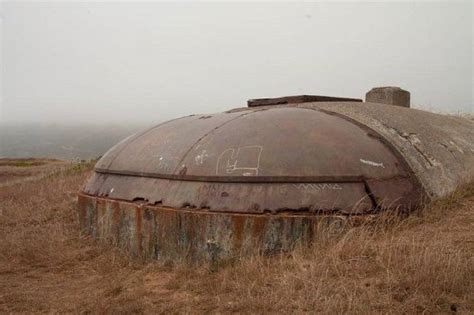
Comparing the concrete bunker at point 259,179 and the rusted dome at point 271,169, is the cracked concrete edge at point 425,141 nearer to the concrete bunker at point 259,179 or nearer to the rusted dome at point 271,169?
the concrete bunker at point 259,179

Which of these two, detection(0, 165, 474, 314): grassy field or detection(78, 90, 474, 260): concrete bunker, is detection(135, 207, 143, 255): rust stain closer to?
detection(78, 90, 474, 260): concrete bunker

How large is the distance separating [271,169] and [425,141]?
235 centimetres

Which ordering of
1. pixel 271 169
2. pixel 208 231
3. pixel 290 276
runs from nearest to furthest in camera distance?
pixel 290 276 → pixel 208 231 → pixel 271 169

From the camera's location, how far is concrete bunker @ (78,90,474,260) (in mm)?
4305

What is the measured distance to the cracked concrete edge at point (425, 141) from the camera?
520 centimetres

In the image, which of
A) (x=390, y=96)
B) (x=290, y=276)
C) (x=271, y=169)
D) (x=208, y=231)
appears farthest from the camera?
(x=390, y=96)

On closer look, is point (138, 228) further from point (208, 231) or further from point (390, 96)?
point (390, 96)

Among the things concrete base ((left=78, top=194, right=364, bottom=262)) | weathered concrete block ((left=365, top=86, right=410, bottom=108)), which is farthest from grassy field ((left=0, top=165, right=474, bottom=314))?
weathered concrete block ((left=365, top=86, right=410, bottom=108))

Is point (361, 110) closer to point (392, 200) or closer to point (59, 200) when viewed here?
point (392, 200)

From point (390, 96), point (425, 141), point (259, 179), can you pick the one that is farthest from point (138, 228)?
point (390, 96)

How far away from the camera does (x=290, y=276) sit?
11.8 feet

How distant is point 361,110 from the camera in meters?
6.14

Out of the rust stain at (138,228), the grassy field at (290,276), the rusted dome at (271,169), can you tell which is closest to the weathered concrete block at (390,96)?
the rusted dome at (271,169)

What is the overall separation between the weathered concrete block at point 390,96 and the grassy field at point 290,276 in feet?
11.2
